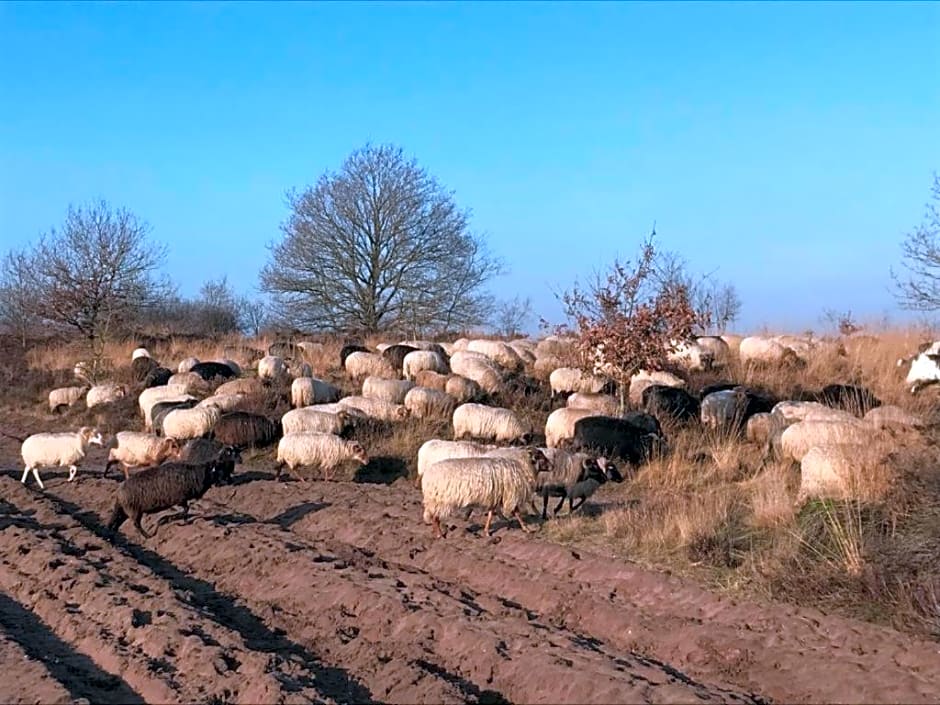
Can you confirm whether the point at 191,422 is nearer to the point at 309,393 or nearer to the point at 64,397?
the point at 309,393

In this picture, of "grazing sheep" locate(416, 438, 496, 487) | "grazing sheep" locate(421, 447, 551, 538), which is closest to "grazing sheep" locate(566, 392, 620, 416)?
"grazing sheep" locate(416, 438, 496, 487)

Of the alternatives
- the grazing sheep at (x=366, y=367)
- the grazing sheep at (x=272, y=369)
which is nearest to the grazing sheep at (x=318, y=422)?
the grazing sheep at (x=272, y=369)

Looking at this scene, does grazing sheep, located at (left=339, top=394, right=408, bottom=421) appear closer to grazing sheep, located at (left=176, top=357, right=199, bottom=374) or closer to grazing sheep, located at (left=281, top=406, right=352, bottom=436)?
grazing sheep, located at (left=281, top=406, right=352, bottom=436)

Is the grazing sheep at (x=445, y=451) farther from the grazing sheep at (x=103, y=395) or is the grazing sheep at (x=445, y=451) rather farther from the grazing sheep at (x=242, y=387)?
the grazing sheep at (x=103, y=395)

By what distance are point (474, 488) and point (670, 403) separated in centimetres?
840

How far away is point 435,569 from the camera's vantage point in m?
8.92

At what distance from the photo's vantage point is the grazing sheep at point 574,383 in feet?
62.7

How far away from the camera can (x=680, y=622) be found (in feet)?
23.4

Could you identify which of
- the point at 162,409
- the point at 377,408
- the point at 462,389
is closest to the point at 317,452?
the point at 377,408

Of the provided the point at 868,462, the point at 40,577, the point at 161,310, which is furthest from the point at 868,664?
the point at 161,310

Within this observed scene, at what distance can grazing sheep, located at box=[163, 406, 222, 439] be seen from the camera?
16594 millimetres

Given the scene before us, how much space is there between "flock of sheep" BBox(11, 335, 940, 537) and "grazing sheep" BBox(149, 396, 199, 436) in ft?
0.12

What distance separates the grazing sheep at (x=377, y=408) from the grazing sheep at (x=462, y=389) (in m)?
1.62

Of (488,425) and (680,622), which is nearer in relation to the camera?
(680,622)
